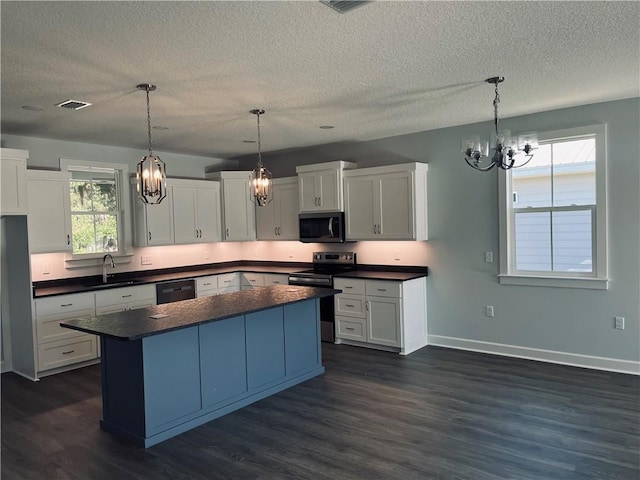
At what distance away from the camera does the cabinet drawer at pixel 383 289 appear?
5.36m

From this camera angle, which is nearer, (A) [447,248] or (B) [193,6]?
(B) [193,6]

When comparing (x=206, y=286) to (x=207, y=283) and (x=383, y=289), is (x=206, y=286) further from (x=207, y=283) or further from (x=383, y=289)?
(x=383, y=289)

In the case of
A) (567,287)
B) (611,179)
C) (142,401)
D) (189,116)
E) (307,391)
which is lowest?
(307,391)

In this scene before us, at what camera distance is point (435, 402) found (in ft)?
12.9

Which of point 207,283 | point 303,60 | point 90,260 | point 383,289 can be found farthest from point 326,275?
point 303,60

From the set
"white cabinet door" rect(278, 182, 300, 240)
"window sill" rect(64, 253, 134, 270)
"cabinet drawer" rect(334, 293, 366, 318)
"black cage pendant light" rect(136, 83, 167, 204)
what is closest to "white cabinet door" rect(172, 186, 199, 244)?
"window sill" rect(64, 253, 134, 270)

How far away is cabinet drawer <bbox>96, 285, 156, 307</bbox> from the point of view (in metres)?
5.31

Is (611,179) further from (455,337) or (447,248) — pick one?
(455,337)

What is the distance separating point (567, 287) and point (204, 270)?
15.4 ft

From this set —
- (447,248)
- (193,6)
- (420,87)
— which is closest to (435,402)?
(447,248)

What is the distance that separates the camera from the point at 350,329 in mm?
5805

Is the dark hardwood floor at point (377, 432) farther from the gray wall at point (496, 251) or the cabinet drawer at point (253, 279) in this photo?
the cabinet drawer at point (253, 279)

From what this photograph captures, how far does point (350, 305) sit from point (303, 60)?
132 inches

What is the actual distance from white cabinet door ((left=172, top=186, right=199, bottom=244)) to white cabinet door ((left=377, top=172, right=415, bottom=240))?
2579mm
